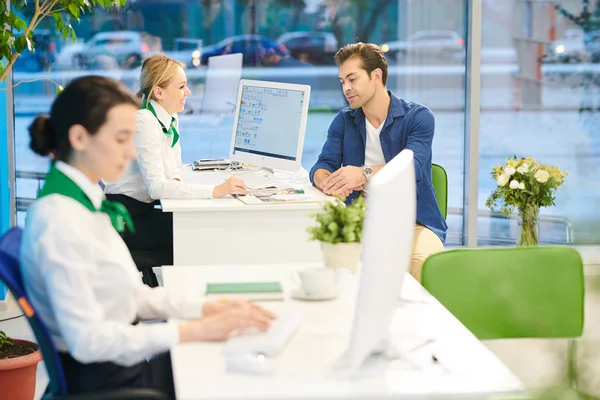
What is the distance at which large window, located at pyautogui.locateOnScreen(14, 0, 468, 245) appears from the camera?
17.7 ft

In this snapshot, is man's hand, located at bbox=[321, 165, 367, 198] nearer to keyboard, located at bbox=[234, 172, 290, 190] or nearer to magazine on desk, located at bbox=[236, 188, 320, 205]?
magazine on desk, located at bbox=[236, 188, 320, 205]

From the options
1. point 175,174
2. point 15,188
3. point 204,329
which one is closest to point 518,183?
point 175,174

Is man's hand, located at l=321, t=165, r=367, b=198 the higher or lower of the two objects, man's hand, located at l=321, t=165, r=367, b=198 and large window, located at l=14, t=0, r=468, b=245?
the lower

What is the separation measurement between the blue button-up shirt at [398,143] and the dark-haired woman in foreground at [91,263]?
201 centimetres

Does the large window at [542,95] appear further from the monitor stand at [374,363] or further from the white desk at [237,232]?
the monitor stand at [374,363]

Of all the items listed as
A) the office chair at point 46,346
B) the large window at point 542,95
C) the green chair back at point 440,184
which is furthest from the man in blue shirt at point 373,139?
the office chair at point 46,346

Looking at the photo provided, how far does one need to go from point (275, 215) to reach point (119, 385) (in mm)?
1618

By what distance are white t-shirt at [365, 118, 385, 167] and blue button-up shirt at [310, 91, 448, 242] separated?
0.08ft

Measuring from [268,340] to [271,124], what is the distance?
2.41 m

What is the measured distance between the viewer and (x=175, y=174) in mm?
4035

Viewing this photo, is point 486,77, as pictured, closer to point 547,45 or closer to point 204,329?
point 547,45

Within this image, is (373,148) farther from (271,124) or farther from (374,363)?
(374,363)

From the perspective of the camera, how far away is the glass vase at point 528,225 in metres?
4.01

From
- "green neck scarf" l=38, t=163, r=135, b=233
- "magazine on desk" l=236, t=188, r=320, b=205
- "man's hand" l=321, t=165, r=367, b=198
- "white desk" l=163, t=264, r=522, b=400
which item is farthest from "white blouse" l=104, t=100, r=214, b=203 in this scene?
"green neck scarf" l=38, t=163, r=135, b=233
